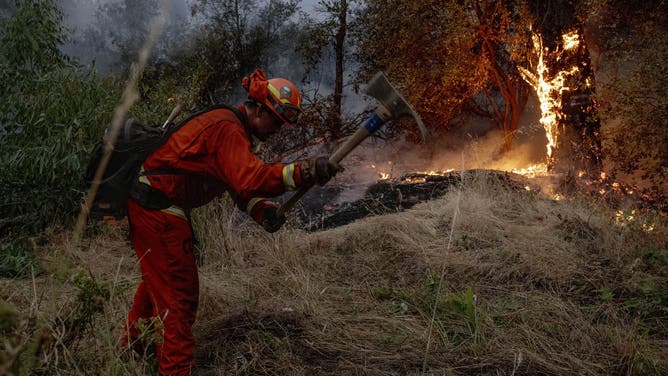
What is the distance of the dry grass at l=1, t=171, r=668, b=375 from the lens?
2992mm

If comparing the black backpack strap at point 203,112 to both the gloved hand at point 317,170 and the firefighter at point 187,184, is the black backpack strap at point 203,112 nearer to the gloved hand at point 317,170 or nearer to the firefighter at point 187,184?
the firefighter at point 187,184

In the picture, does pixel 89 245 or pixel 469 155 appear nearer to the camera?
pixel 89 245

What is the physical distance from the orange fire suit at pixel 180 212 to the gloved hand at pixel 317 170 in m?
0.04

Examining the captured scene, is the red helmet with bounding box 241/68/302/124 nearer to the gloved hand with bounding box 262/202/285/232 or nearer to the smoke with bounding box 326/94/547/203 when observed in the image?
the gloved hand with bounding box 262/202/285/232

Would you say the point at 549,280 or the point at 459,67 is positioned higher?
the point at 459,67

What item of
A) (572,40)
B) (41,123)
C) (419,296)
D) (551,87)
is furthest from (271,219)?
(572,40)

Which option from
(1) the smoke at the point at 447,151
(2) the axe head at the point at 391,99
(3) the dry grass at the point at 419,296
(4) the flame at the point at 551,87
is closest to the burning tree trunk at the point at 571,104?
(4) the flame at the point at 551,87

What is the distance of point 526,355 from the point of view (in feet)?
9.93

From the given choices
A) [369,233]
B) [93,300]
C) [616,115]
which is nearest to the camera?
[93,300]

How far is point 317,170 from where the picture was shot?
8.83ft

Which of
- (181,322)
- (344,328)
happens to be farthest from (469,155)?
(181,322)

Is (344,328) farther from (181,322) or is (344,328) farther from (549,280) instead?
(549,280)

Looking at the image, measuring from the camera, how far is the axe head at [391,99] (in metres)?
2.80

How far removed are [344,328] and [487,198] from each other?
3754 millimetres
